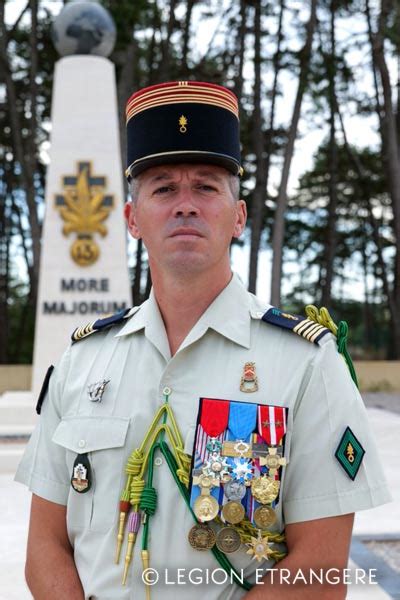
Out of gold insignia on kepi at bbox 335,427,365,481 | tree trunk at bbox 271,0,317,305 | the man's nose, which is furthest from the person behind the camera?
tree trunk at bbox 271,0,317,305

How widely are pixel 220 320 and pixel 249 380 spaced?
133 mm

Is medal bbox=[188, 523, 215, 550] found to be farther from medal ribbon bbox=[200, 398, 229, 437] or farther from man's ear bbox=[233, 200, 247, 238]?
man's ear bbox=[233, 200, 247, 238]

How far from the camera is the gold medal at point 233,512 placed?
1188mm

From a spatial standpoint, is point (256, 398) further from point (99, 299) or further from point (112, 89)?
point (112, 89)

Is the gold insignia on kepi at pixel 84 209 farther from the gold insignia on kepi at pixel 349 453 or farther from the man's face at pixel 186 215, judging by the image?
the gold insignia on kepi at pixel 349 453

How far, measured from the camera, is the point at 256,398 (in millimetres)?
1239

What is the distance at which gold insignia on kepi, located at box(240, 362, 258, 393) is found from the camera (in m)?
1.25

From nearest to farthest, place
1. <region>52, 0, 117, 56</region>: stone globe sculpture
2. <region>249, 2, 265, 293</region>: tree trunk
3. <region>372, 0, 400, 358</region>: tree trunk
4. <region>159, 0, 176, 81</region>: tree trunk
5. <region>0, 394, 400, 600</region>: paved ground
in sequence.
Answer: <region>0, 394, 400, 600</region>: paved ground < <region>52, 0, 117, 56</region>: stone globe sculpture < <region>372, 0, 400, 358</region>: tree trunk < <region>159, 0, 176, 81</region>: tree trunk < <region>249, 2, 265, 293</region>: tree trunk

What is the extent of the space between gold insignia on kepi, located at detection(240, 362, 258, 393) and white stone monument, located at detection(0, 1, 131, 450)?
6.50 metres

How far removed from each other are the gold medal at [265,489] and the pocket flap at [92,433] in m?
0.25

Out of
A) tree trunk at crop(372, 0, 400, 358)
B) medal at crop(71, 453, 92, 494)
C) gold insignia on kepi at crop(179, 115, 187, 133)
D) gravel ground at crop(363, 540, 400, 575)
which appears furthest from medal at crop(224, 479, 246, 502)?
tree trunk at crop(372, 0, 400, 358)

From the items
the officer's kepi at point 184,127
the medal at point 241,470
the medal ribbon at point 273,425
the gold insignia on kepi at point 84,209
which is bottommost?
the medal at point 241,470

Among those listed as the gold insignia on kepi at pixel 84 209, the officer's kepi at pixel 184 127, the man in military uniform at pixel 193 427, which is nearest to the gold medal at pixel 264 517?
the man in military uniform at pixel 193 427

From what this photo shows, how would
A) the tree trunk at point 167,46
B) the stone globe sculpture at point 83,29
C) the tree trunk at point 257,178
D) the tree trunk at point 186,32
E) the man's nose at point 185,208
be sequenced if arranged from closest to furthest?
1. the man's nose at point 185,208
2. the stone globe sculpture at point 83,29
3. the tree trunk at point 167,46
4. the tree trunk at point 257,178
5. the tree trunk at point 186,32
